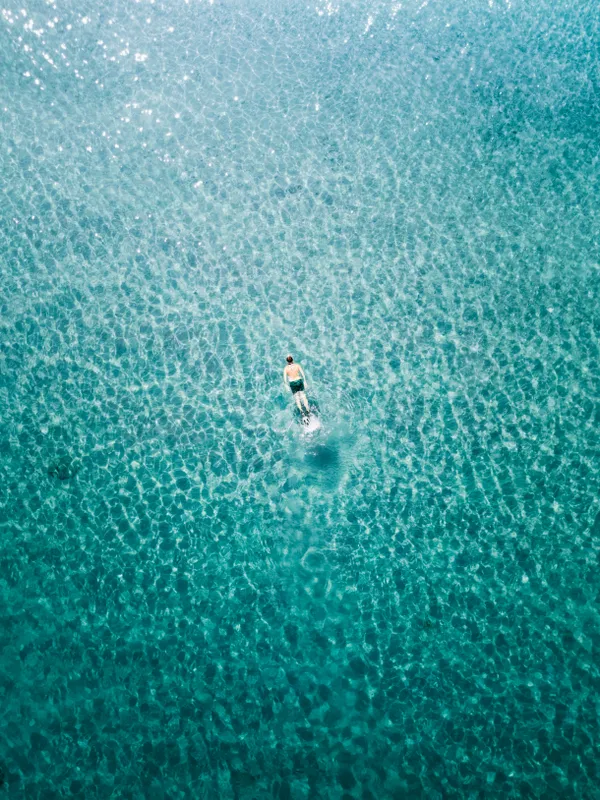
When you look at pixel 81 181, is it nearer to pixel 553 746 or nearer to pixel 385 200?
pixel 385 200

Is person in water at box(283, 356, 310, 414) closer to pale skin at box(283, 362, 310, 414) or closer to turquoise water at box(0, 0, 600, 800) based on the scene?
pale skin at box(283, 362, 310, 414)

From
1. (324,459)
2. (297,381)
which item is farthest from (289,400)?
(324,459)

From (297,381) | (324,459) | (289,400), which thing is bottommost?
(324,459)

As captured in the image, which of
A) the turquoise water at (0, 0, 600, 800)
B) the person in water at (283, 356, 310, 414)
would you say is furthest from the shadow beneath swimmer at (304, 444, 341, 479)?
the person in water at (283, 356, 310, 414)

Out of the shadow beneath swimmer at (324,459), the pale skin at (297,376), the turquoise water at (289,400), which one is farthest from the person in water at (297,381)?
the shadow beneath swimmer at (324,459)

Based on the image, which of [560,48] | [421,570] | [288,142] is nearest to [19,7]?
[288,142]

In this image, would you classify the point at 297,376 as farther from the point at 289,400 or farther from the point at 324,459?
the point at 324,459
